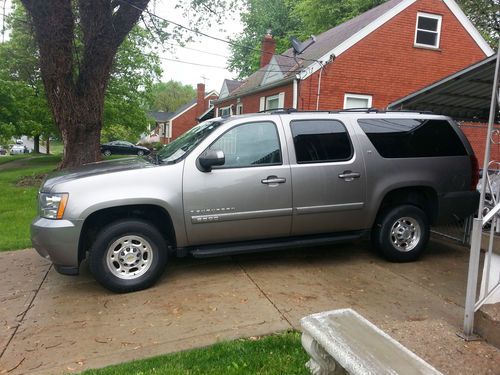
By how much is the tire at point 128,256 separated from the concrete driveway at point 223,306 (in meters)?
0.16

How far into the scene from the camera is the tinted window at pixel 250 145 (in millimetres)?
5035

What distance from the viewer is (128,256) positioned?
184 inches

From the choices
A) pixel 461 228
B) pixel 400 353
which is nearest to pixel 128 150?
pixel 461 228

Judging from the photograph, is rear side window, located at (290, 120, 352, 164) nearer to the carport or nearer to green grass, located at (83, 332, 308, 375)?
the carport

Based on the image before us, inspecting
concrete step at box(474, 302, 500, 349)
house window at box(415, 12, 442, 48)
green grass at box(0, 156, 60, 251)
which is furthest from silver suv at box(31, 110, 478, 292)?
house window at box(415, 12, 442, 48)

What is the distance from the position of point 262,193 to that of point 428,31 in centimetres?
1429

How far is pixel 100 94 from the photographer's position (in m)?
10.5

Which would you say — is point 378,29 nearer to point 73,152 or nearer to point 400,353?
point 73,152

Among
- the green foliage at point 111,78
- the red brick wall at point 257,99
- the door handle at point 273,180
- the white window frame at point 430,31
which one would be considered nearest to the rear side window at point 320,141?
the door handle at point 273,180

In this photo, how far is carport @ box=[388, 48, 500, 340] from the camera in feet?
10.5

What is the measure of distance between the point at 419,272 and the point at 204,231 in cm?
280

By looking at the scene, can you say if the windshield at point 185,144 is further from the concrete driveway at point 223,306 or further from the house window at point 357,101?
the house window at point 357,101

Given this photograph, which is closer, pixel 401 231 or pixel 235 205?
pixel 235 205

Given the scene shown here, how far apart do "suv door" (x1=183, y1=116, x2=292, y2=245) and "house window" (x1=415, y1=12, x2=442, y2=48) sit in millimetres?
13414
